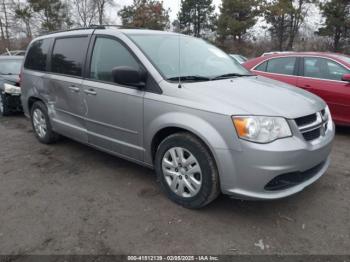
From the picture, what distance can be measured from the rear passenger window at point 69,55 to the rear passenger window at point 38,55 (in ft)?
0.97

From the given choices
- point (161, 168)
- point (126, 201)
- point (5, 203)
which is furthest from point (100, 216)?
point (5, 203)

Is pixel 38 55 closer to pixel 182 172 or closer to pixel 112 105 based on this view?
pixel 112 105

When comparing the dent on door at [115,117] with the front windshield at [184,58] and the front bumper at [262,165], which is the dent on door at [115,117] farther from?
the front bumper at [262,165]

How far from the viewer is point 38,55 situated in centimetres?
513

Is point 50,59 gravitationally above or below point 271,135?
above

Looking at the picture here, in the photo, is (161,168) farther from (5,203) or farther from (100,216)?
(5,203)

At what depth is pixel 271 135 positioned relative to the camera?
2.72 meters

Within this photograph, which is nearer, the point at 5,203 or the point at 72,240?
the point at 72,240

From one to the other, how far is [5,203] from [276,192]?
2.81 meters

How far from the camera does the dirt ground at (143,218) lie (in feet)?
8.84

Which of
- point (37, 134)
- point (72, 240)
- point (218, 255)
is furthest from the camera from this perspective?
point (37, 134)

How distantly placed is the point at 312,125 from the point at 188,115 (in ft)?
3.89

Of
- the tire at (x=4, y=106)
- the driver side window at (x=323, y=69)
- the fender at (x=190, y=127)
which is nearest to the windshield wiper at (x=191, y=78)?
the fender at (x=190, y=127)

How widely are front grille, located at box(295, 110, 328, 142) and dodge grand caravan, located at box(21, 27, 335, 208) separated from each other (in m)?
0.01
